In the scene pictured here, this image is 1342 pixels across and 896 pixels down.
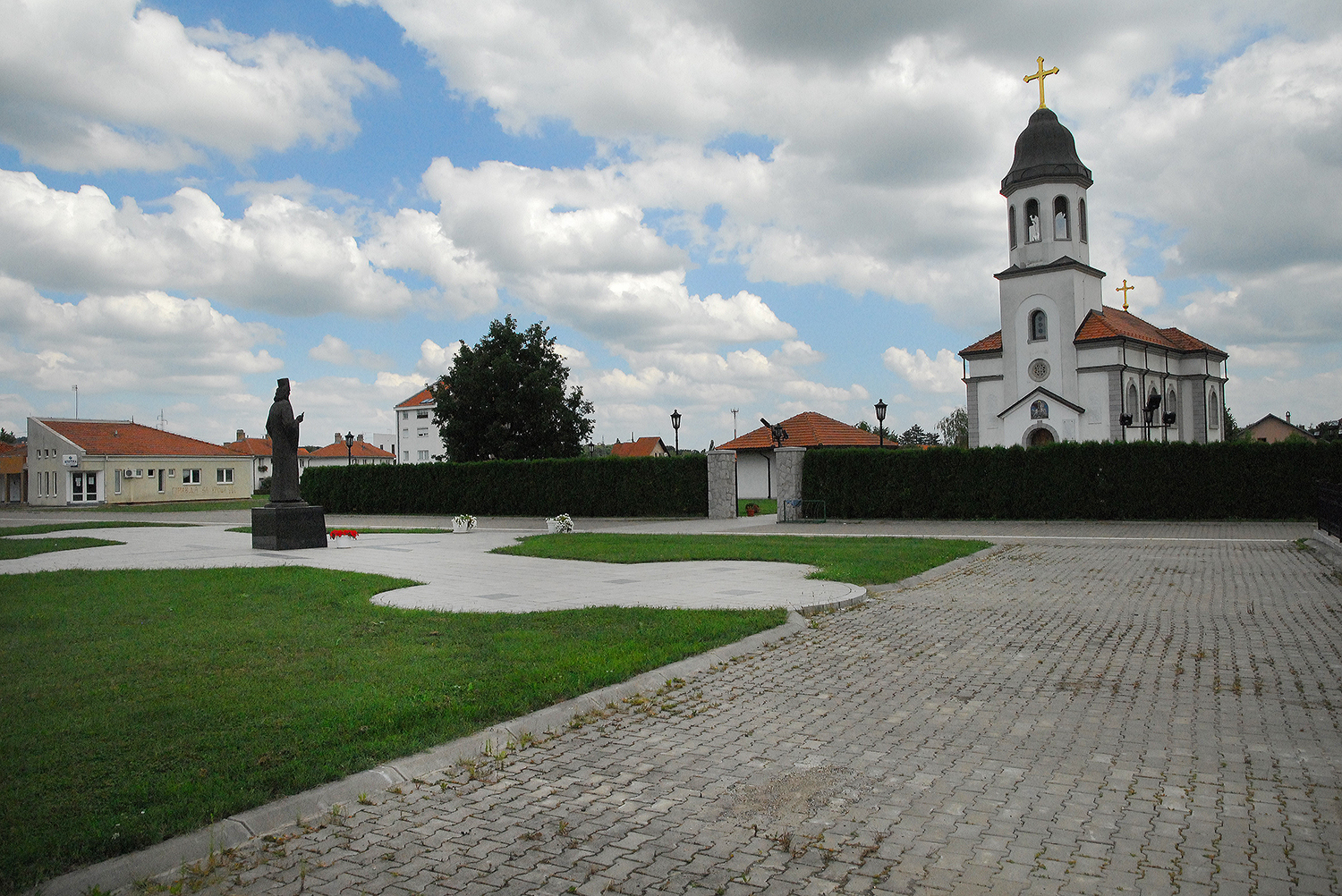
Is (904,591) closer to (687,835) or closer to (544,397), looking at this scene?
(687,835)

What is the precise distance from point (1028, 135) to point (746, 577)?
38930mm

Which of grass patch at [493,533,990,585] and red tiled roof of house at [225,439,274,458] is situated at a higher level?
red tiled roof of house at [225,439,274,458]

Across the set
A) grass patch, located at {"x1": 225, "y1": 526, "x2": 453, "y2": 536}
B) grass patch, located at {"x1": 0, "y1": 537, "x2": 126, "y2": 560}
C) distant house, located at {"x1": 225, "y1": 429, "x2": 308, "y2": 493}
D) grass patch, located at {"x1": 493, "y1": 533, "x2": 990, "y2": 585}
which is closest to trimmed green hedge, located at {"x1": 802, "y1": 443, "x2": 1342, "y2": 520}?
grass patch, located at {"x1": 493, "y1": 533, "x2": 990, "y2": 585}

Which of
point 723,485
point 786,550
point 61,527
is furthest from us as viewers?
point 723,485

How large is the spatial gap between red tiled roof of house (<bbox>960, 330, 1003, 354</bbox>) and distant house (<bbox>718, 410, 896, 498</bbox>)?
710cm

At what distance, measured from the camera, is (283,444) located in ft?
55.5

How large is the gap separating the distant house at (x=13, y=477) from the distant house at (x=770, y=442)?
52.2 meters

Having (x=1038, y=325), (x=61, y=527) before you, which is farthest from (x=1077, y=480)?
(x=61, y=527)

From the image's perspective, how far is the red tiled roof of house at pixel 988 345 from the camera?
146ft

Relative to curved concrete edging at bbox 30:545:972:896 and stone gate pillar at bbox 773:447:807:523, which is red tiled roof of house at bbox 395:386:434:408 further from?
curved concrete edging at bbox 30:545:972:896

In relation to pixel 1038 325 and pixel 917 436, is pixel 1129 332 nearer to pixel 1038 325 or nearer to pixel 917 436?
pixel 1038 325

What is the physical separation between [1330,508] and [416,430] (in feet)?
295

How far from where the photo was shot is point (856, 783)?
13.5 ft

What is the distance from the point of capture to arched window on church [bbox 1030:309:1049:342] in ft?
139
